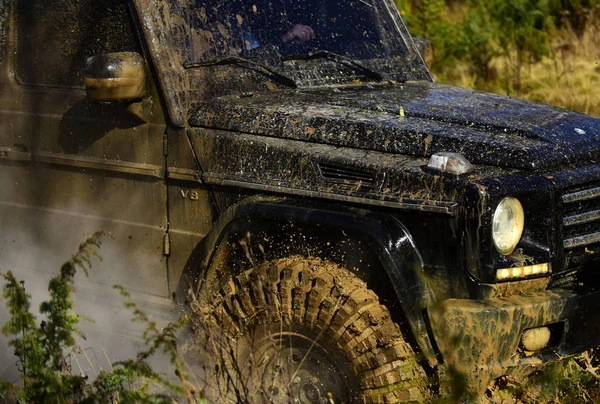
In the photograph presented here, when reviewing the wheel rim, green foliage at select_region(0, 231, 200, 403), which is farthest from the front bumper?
green foliage at select_region(0, 231, 200, 403)

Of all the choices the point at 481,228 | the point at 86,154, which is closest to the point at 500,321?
the point at 481,228

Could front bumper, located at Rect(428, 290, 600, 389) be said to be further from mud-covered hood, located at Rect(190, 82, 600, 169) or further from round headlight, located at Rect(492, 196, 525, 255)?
mud-covered hood, located at Rect(190, 82, 600, 169)

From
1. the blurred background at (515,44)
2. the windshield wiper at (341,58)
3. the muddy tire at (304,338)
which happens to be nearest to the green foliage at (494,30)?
the blurred background at (515,44)

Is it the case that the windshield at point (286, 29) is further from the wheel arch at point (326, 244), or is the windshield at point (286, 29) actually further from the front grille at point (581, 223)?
the front grille at point (581, 223)

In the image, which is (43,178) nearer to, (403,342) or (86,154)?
(86,154)

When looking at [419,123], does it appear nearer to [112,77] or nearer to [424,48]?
[112,77]

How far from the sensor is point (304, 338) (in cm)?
369

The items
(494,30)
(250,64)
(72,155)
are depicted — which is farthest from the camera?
(494,30)

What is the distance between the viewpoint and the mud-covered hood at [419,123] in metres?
3.66

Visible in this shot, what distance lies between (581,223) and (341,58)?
1.63 meters

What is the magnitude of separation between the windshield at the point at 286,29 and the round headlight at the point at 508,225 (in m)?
1.56

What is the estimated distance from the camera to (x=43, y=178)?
4.68 m

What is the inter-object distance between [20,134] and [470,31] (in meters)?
7.29

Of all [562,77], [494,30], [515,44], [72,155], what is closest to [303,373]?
[72,155]
